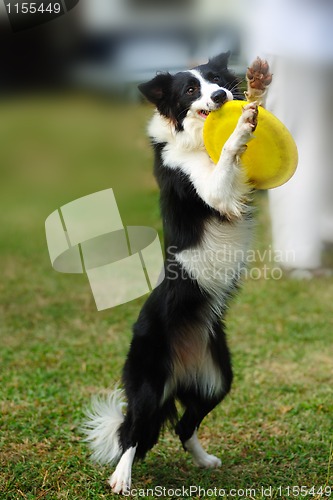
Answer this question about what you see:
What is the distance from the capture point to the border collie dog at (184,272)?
121 inches

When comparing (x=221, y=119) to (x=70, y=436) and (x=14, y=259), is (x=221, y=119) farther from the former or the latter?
(x=14, y=259)

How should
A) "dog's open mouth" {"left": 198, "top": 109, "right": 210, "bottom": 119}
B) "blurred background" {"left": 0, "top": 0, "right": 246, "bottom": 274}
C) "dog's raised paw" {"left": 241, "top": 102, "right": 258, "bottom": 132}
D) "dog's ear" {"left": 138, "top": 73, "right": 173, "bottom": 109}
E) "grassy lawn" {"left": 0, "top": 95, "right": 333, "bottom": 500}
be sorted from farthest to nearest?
"blurred background" {"left": 0, "top": 0, "right": 246, "bottom": 274}, "grassy lawn" {"left": 0, "top": 95, "right": 333, "bottom": 500}, "dog's ear" {"left": 138, "top": 73, "right": 173, "bottom": 109}, "dog's open mouth" {"left": 198, "top": 109, "right": 210, "bottom": 119}, "dog's raised paw" {"left": 241, "top": 102, "right": 258, "bottom": 132}

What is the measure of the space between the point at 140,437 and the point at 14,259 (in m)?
4.74

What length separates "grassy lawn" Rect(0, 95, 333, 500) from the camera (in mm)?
3342

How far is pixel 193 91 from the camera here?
10.1 feet

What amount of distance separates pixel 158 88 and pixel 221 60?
35 centimetres

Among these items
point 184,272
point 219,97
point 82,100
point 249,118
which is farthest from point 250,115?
point 82,100

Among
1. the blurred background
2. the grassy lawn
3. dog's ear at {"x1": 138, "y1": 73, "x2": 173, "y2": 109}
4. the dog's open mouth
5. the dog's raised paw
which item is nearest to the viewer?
the dog's raised paw

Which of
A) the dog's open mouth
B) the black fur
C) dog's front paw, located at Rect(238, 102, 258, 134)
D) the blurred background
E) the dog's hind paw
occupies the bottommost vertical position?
the blurred background

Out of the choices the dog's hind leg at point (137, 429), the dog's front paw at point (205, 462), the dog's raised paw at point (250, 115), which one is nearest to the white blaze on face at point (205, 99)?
the dog's raised paw at point (250, 115)

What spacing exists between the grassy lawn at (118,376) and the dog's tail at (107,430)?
0.36 feet

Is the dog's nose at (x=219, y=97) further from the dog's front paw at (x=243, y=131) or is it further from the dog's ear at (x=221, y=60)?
the dog's ear at (x=221, y=60)

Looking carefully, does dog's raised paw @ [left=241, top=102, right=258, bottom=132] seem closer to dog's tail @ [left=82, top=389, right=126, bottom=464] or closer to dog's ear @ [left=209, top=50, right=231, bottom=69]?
dog's ear @ [left=209, top=50, right=231, bottom=69]

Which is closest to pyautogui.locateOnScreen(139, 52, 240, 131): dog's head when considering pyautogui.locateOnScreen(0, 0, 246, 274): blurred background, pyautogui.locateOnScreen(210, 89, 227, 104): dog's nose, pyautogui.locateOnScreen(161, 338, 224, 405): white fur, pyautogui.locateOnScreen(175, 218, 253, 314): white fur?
pyautogui.locateOnScreen(210, 89, 227, 104): dog's nose
